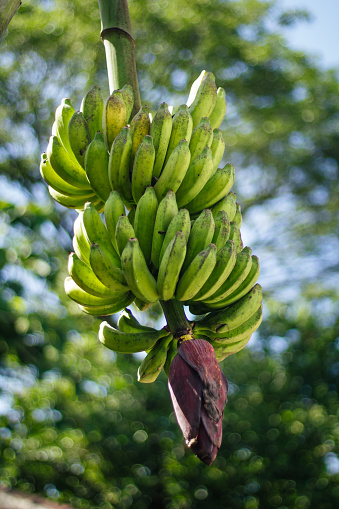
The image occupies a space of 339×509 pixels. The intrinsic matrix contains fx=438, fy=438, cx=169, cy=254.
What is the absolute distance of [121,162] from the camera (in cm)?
129

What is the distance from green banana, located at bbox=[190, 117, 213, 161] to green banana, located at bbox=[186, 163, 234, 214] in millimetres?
99

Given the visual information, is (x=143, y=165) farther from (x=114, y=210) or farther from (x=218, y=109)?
(x=218, y=109)

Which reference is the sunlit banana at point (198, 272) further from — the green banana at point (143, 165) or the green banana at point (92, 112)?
the green banana at point (92, 112)

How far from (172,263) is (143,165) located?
0.33 metres

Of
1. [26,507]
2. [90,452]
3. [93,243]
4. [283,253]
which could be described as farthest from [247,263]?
[283,253]

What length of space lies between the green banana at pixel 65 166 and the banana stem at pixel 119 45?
278 mm

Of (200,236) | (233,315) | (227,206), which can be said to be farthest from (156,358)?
(227,206)

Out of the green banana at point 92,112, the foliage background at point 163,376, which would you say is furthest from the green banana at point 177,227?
the foliage background at point 163,376

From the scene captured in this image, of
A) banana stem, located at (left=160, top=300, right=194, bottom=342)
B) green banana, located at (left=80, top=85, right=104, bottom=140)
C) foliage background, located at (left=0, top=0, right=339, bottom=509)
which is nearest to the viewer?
banana stem, located at (left=160, top=300, right=194, bottom=342)

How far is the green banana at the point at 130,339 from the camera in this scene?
1.21 metres

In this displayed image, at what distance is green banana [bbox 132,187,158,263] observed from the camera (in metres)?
1.25

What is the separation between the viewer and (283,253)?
9.03 metres

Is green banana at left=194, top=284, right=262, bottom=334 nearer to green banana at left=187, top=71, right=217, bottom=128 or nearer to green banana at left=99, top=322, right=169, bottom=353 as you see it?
green banana at left=99, top=322, right=169, bottom=353

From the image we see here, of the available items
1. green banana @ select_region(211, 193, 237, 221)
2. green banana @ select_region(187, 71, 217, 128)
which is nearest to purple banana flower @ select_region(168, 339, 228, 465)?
green banana @ select_region(211, 193, 237, 221)
